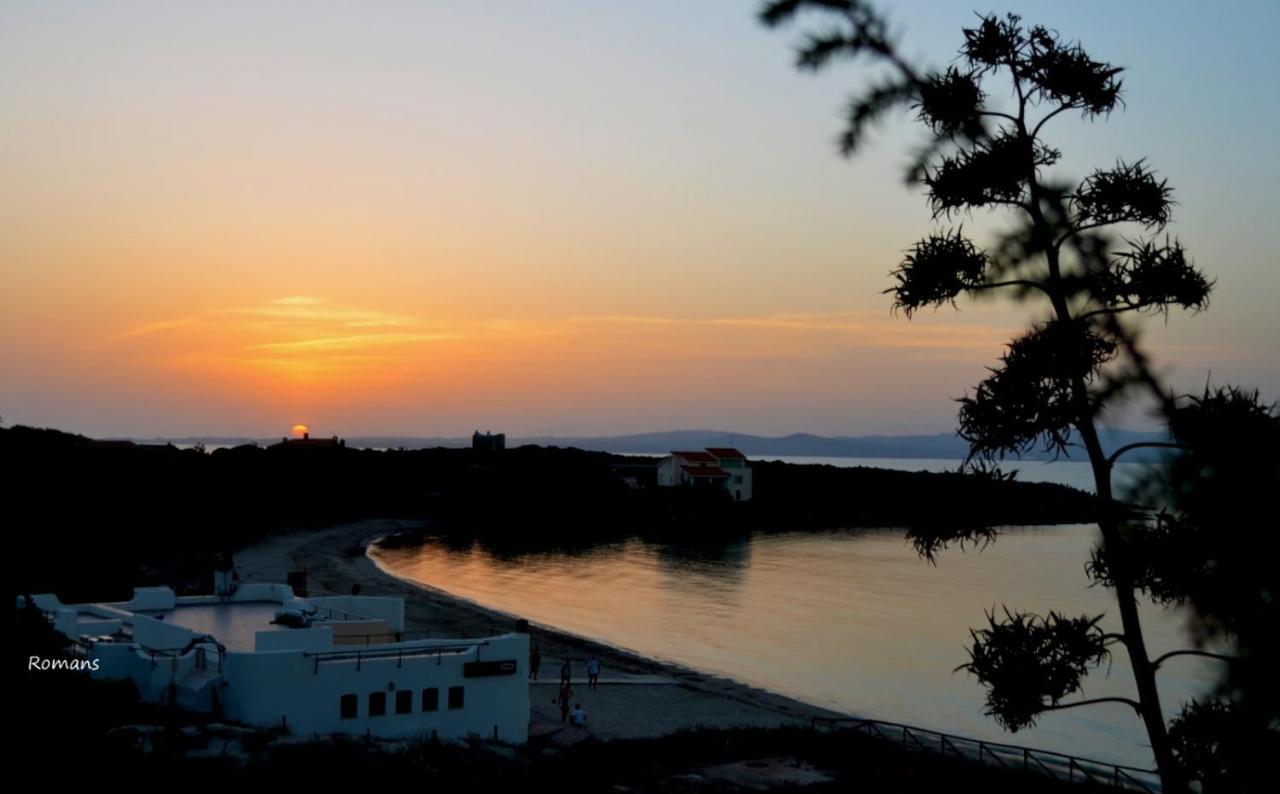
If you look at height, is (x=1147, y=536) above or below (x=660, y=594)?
above

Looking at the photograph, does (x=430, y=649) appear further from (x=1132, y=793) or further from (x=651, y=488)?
(x=651, y=488)

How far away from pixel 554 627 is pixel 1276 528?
63.6 metres

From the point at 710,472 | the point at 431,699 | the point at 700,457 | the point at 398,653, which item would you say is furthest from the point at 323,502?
the point at 398,653

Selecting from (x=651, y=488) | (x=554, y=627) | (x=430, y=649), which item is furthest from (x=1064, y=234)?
(x=651, y=488)

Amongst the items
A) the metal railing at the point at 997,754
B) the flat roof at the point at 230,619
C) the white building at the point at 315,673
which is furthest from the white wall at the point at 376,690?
the metal railing at the point at 997,754

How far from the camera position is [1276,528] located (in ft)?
14.6

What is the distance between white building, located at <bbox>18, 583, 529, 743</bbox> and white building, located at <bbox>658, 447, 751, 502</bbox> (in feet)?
405

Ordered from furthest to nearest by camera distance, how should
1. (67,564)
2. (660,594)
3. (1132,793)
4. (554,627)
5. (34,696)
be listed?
(660,594) < (554,627) < (67,564) < (1132,793) < (34,696)

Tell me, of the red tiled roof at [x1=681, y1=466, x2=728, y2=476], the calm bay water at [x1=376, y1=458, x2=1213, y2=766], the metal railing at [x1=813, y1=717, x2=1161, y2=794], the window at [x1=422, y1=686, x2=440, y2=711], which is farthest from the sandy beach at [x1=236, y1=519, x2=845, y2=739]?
the red tiled roof at [x1=681, y1=466, x2=728, y2=476]

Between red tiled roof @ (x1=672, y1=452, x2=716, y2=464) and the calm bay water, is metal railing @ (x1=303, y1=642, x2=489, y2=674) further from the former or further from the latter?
red tiled roof @ (x1=672, y1=452, x2=716, y2=464)

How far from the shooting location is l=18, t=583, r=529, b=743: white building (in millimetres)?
26438

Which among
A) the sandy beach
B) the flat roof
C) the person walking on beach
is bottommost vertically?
the sandy beach

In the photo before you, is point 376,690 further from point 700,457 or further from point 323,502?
point 700,457

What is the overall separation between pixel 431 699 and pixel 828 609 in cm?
5254
